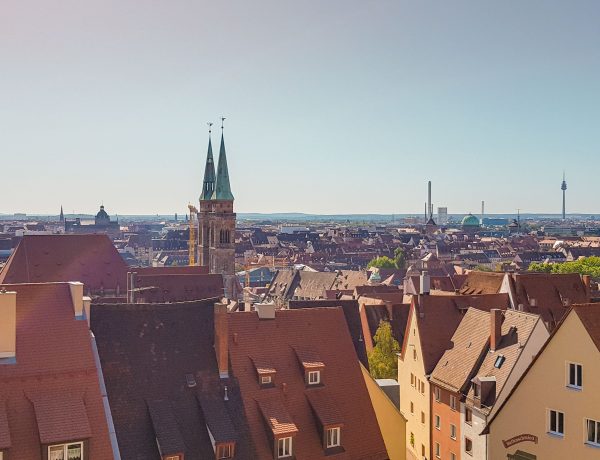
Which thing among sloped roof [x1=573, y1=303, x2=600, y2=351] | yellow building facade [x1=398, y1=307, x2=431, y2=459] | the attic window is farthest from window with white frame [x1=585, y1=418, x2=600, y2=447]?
yellow building facade [x1=398, y1=307, x2=431, y2=459]

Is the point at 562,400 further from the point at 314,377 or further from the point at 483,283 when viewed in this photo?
the point at 483,283

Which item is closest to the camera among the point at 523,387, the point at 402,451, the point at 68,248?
the point at 523,387

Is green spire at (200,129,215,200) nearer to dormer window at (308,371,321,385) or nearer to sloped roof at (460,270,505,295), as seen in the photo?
sloped roof at (460,270,505,295)

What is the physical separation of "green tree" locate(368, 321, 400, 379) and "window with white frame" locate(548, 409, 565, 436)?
24853 mm

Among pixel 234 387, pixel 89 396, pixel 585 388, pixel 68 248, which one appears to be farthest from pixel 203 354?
pixel 68 248

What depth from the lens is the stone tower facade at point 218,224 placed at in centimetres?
12125

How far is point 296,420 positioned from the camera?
32781 mm

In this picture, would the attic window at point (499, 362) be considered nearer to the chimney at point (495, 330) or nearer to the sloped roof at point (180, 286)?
the chimney at point (495, 330)

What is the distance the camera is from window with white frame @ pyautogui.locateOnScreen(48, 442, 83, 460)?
24125mm

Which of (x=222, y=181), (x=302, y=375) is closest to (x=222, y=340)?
(x=302, y=375)

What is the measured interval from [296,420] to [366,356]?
24216 mm

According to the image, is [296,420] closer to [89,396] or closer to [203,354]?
[203,354]

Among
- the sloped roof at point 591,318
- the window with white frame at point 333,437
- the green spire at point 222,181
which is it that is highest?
the green spire at point 222,181

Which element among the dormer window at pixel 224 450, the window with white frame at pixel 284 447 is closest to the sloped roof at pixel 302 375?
the window with white frame at pixel 284 447
